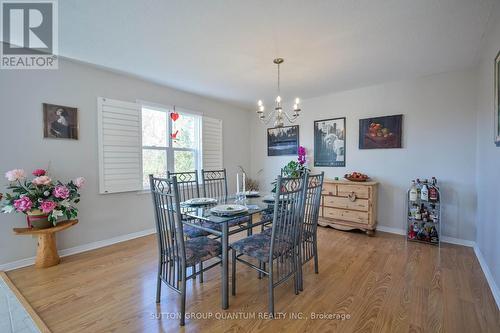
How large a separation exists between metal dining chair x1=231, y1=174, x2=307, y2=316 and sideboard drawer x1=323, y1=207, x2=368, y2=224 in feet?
6.42

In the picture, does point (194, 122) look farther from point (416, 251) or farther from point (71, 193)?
point (416, 251)

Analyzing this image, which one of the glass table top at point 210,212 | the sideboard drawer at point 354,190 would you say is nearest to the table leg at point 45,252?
the glass table top at point 210,212

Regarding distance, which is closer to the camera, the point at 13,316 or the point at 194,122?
the point at 13,316

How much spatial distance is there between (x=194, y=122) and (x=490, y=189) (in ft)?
13.4

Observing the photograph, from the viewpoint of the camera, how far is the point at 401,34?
2168 mm

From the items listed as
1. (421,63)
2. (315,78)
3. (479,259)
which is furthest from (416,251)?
(315,78)

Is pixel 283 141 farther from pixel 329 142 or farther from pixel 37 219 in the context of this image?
pixel 37 219

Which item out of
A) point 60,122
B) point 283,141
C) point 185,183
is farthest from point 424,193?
point 60,122

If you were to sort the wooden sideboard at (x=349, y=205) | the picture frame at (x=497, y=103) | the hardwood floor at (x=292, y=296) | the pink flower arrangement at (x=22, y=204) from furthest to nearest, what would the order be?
the wooden sideboard at (x=349, y=205), the pink flower arrangement at (x=22, y=204), the picture frame at (x=497, y=103), the hardwood floor at (x=292, y=296)

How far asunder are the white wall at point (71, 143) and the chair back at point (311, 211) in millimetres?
2528

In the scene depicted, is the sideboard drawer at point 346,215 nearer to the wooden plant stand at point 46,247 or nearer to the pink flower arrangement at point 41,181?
the wooden plant stand at point 46,247

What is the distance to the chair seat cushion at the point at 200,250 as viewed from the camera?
5.78 ft

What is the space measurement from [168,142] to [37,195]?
1.82 m

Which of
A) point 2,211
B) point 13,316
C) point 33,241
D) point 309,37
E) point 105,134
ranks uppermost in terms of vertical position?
point 309,37
